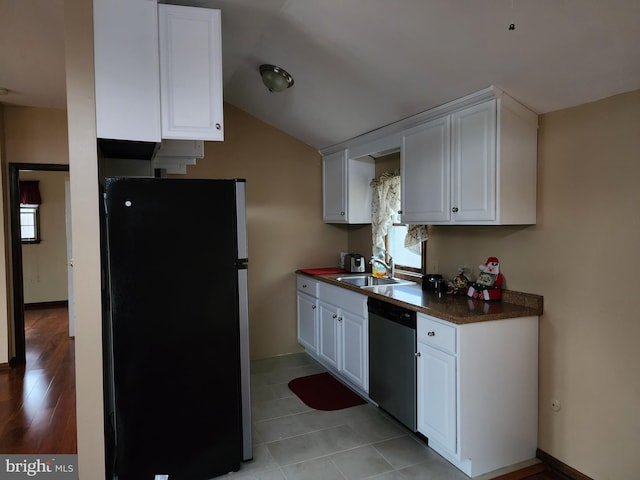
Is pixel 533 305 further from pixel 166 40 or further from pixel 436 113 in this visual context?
pixel 166 40

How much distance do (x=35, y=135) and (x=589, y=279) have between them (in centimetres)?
483

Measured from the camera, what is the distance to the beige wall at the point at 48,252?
6688mm

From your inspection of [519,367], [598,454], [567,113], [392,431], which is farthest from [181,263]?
[598,454]

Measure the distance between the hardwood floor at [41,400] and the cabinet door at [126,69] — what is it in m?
2.06

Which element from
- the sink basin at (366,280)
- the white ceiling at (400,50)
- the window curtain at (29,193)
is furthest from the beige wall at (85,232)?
the window curtain at (29,193)

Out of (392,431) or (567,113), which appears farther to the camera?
(392,431)

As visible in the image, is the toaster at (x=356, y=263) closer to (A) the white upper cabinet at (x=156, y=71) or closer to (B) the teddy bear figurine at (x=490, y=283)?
(B) the teddy bear figurine at (x=490, y=283)

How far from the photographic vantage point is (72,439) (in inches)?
105

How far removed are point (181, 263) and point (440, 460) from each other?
1917 mm

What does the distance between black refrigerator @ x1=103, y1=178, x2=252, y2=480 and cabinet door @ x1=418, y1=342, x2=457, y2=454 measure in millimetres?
1075

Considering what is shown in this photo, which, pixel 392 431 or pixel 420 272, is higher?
pixel 420 272

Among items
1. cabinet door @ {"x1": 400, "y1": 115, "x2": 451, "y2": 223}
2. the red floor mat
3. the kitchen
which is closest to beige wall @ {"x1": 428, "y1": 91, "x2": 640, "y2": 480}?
the kitchen

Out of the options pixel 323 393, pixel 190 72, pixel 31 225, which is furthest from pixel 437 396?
pixel 31 225

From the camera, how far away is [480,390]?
2.24 m
